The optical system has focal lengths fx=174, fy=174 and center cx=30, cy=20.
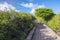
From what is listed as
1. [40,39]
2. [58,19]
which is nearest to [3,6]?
[40,39]

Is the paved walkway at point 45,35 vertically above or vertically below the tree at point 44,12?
below

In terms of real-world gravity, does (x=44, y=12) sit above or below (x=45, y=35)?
above

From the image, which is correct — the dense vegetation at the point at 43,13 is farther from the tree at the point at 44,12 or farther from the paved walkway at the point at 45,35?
the paved walkway at the point at 45,35

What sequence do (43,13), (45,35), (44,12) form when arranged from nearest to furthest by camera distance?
(45,35)
(43,13)
(44,12)

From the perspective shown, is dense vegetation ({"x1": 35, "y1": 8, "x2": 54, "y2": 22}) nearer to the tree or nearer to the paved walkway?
the tree

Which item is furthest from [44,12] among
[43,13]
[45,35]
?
[45,35]

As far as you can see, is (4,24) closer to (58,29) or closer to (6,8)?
(6,8)

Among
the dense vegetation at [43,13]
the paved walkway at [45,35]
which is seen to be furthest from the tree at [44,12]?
the paved walkway at [45,35]

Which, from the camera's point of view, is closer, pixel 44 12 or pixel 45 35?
pixel 45 35

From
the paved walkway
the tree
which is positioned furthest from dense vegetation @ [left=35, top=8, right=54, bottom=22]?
the paved walkway

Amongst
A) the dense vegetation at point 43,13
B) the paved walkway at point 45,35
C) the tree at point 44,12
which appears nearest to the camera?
the paved walkway at point 45,35

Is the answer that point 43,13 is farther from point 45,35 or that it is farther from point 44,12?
point 45,35

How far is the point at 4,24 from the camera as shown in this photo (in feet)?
24.1

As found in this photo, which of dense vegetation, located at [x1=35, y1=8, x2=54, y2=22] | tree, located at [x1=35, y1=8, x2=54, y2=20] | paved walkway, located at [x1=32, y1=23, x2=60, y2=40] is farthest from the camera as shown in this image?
dense vegetation, located at [x1=35, y1=8, x2=54, y2=22]
